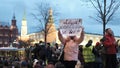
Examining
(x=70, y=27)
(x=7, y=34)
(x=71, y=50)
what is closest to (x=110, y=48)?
(x=71, y=50)

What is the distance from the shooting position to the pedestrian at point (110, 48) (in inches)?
605

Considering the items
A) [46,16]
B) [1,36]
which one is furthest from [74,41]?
[1,36]

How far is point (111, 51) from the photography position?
15516 millimetres

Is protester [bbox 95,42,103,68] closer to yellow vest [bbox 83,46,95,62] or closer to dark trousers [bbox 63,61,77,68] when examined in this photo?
yellow vest [bbox 83,46,95,62]

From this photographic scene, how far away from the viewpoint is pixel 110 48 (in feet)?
50.8

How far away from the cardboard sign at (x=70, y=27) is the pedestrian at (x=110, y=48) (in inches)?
34.5

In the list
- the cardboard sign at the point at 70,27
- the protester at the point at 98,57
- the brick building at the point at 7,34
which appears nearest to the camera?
the cardboard sign at the point at 70,27

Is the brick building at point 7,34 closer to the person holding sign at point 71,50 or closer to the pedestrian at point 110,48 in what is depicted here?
the pedestrian at point 110,48

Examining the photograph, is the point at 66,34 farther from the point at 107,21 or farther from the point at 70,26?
the point at 107,21

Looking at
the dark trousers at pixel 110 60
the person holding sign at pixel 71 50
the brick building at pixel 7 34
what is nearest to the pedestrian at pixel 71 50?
the person holding sign at pixel 71 50

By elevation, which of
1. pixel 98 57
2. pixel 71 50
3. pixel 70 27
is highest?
pixel 70 27

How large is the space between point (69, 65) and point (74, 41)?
2.48ft

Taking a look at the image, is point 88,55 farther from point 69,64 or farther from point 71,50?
point 69,64

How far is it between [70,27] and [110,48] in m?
1.39
